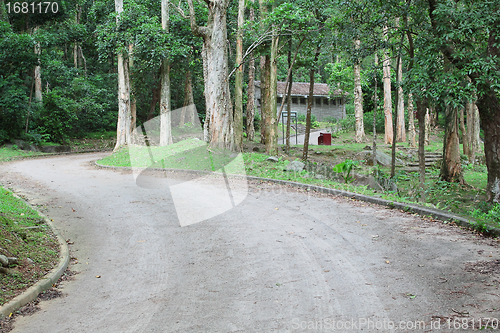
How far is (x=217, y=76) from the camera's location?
16.6 m

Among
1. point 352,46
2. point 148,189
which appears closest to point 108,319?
point 148,189

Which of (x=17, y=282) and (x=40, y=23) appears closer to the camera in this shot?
(x=17, y=282)

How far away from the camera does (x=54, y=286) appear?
210 inches

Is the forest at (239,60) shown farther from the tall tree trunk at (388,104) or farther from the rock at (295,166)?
the rock at (295,166)

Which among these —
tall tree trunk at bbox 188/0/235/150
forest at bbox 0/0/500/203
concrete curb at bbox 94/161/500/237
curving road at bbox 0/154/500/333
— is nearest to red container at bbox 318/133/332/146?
forest at bbox 0/0/500/203

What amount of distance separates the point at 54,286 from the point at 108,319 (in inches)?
57.0

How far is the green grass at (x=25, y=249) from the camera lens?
5043 mm

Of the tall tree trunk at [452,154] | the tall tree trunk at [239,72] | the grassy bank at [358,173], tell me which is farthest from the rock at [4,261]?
the tall tree trunk at [452,154]

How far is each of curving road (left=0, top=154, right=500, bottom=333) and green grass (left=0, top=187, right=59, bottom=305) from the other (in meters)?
0.42

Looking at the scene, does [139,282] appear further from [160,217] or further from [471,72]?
[471,72]

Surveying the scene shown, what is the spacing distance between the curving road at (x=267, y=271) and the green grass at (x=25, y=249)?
42 centimetres

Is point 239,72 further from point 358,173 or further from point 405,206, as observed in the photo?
point 405,206

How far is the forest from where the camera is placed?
959 cm

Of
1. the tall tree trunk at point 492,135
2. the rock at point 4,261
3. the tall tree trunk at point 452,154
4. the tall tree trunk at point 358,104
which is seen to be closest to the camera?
the rock at point 4,261
